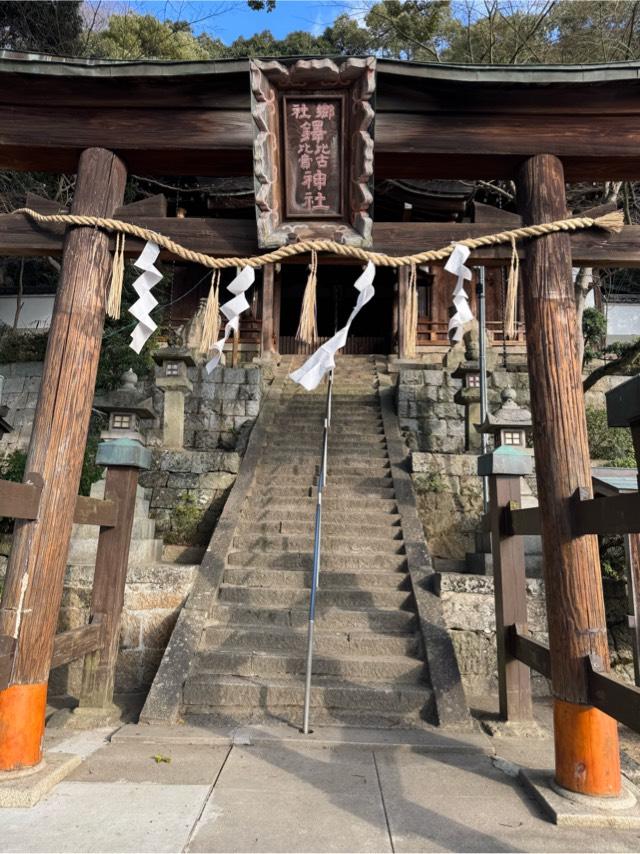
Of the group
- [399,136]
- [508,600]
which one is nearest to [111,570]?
[508,600]

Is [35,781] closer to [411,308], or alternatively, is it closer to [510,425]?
[411,308]

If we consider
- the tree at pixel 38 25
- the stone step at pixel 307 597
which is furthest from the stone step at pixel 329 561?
the tree at pixel 38 25

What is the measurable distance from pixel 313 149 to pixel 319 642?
12.5ft

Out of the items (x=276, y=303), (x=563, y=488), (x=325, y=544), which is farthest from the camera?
(x=276, y=303)

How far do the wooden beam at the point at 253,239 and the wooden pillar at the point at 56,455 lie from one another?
0.26 meters

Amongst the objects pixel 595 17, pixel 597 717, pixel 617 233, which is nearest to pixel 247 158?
pixel 617 233

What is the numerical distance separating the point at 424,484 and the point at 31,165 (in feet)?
18.7

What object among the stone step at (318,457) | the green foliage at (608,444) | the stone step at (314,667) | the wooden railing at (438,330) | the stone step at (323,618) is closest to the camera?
the stone step at (314,667)

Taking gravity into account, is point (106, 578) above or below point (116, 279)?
below

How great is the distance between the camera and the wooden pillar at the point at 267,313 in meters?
14.4

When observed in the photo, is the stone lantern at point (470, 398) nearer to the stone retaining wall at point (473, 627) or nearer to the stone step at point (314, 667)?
the stone retaining wall at point (473, 627)

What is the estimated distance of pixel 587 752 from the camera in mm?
2986

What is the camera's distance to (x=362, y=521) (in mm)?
6777

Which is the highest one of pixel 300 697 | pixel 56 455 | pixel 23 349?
pixel 23 349
